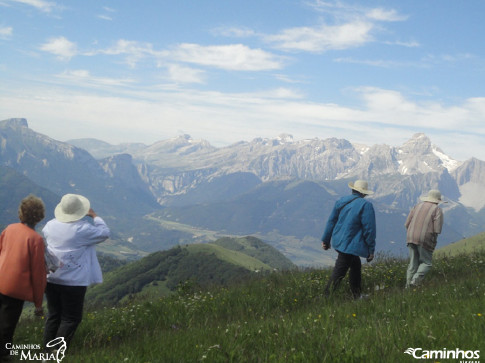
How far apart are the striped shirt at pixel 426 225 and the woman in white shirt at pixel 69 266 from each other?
7851 millimetres

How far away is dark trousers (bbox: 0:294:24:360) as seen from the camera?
604cm

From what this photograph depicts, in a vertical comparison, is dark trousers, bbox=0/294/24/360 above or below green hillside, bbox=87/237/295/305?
above

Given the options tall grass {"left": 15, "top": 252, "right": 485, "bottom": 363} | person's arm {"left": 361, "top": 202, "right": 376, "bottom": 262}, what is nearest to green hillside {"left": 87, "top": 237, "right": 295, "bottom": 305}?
tall grass {"left": 15, "top": 252, "right": 485, "bottom": 363}

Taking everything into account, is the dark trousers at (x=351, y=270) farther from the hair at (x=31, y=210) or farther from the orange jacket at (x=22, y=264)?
the hair at (x=31, y=210)

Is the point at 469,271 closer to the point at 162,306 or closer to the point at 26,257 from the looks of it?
the point at 162,306

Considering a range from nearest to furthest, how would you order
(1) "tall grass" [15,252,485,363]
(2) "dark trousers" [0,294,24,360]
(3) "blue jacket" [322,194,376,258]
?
(1) "tall grass" [15,252,485,363] < (2) "dark trousers" [0,294,24,360] < (3) "blue jacket" [322,194,376,258]

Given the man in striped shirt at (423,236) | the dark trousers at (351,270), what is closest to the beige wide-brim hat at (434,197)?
the man in striped shirt at (423,236)

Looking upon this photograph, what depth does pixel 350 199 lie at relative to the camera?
9844 millimetres

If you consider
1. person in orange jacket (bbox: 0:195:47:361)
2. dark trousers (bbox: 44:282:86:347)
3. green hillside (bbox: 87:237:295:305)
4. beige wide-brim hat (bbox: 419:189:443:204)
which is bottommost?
green hillside (bbox: 87:237:295:305)

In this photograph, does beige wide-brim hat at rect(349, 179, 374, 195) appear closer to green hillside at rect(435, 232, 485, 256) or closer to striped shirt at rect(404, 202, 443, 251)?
striped shirt at rect(404, 202, 443, 251)

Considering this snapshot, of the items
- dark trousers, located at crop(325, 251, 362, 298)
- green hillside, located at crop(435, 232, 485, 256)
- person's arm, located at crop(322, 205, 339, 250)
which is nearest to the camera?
dark trousers, located at crop(325, 251, 362, 298)

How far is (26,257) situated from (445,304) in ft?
21.5

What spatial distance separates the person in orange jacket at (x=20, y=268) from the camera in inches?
240

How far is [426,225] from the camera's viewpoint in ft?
36.3
